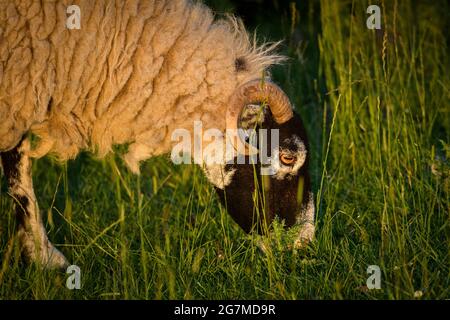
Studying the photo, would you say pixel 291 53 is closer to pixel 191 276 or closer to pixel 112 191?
pixel 112 191

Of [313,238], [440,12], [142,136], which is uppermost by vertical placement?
[440,12]

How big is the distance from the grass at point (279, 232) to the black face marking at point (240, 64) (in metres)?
0.59

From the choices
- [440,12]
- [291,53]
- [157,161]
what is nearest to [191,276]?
[157,161]

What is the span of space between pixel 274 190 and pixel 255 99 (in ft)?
1.94

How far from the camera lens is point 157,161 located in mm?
5074

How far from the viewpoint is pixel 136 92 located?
3707 millimetres

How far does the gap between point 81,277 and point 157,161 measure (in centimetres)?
181


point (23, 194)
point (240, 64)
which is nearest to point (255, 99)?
point (240, 64)

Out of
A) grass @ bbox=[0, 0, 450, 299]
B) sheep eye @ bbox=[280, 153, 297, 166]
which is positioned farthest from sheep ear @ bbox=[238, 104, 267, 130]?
grass @ bbox=[0, 0, 450, 299]

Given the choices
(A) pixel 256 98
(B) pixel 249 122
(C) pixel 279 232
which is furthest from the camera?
(B) pixel 249 122

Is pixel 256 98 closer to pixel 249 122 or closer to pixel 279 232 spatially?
pixel 249 122

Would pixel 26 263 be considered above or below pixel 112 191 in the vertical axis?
below

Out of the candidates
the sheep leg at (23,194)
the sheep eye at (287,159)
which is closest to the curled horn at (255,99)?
the sheep eye at (287,159)

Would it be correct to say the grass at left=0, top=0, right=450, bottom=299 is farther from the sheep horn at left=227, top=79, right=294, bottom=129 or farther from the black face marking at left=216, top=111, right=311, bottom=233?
the sheep horn at left=227, top=79, right=294, bottom=129
